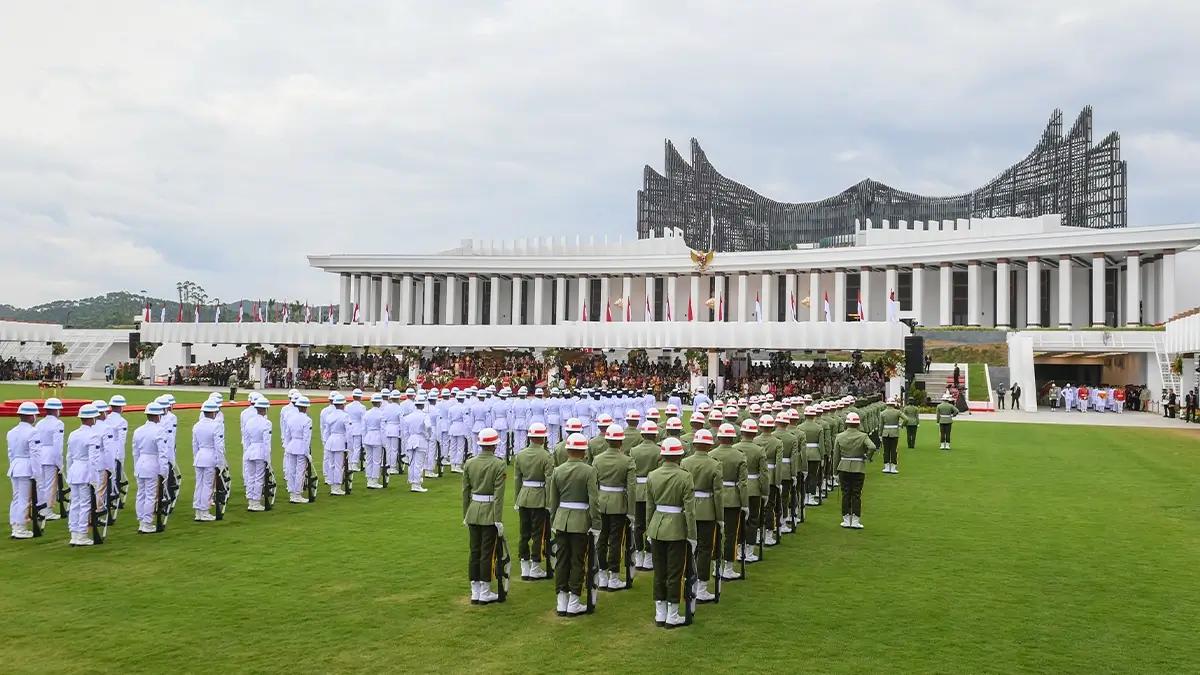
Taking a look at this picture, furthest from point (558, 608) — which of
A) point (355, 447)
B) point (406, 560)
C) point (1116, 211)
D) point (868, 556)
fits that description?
point (1116, 211)

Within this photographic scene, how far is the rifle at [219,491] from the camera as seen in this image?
15.2 meters

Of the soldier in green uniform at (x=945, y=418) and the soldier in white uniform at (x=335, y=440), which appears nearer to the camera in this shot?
the soldier in white uniform at (x=335, y=440)

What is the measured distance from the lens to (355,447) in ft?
64.7

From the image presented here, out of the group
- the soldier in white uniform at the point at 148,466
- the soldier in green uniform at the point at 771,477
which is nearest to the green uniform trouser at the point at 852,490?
the soldier in green uniform at the point at 771,477

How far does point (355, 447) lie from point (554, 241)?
2694 inches

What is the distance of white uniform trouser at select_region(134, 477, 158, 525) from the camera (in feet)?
46.4

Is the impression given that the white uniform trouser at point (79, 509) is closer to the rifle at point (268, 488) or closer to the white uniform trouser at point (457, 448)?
the rifle at point (268, 488)

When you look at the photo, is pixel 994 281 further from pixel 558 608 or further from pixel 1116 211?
pixel 558 608

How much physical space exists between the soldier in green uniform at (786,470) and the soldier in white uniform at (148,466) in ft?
31.7

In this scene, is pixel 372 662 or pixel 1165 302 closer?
pixel 372 662

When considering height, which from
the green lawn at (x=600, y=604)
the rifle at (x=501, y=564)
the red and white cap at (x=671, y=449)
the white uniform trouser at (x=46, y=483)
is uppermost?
the red and white cap at (x=671, y=449)

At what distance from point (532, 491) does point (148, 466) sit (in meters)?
6.84

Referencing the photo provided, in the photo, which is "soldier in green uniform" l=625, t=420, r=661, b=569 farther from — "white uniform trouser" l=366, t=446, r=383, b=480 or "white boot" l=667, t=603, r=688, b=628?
"white uniform trouser" l=366, t=446, r=383, b=480

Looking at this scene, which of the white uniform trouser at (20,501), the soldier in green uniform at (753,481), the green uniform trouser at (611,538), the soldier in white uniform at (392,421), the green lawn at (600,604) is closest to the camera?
the green lawn at (600,604)
